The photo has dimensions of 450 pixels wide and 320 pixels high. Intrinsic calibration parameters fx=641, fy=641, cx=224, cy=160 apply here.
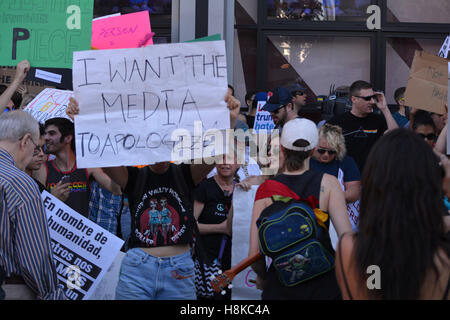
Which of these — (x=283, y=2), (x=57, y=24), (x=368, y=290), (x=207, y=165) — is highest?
(x=283, y=2)

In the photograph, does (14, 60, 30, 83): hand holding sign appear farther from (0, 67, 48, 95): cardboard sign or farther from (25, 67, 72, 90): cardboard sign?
(0, 67, 48, 95): cardboard sign

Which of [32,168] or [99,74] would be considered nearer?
[99,74]

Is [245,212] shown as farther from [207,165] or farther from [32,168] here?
[32,168]

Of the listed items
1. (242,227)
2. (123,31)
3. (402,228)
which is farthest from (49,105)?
(402,228)

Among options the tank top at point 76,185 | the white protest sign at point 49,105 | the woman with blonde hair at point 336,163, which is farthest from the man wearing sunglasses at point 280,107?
the tank top at point 76,185

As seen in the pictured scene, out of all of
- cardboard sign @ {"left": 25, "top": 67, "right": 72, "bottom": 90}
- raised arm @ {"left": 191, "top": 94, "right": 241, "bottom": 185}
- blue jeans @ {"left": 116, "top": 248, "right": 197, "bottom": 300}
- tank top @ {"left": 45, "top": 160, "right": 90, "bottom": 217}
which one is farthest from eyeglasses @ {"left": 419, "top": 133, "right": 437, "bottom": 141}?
cardboard sign @ {"left": 25, "top": 67, "right": 72, "bottom": 90}

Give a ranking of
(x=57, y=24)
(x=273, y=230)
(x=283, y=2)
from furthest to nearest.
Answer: (x=283, y=2) → (x=57, y=24) → (x=273, y=230)

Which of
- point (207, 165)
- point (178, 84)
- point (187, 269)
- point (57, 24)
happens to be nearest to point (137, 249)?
point (187, 269)

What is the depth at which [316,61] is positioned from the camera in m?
9.10

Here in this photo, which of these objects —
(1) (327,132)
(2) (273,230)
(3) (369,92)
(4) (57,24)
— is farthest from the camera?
(3) (369,92)

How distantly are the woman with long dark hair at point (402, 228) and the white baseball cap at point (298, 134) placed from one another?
1.39 m

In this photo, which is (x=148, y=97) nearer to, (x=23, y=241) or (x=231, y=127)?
(x=231, y=127)

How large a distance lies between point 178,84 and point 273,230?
1258 millimetres

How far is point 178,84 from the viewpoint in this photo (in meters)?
4.12
